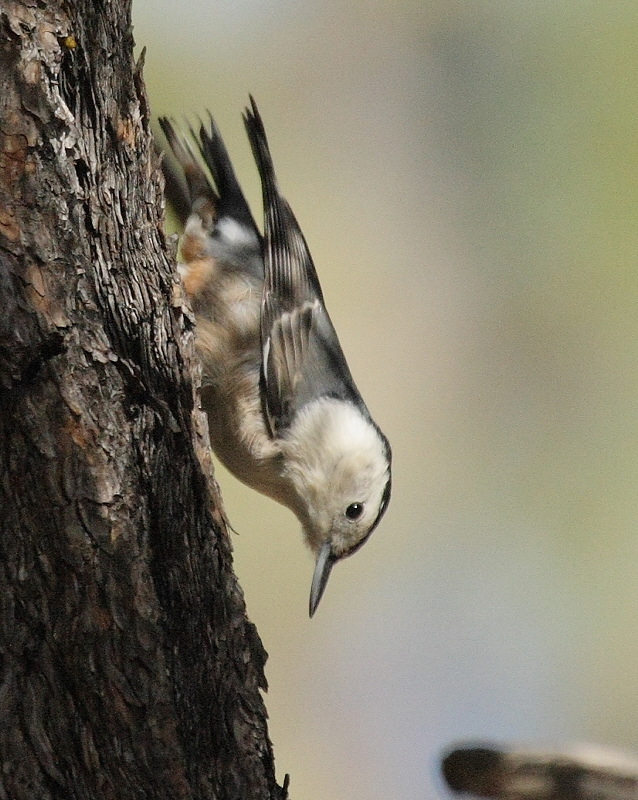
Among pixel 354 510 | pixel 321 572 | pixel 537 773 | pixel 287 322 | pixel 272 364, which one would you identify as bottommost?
pixel 537 773

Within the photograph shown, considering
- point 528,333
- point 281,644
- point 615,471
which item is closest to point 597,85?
point 528,333

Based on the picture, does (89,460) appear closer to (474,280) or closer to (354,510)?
(354,510)

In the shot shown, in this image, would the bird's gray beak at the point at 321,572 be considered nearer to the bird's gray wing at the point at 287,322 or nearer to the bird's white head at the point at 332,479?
the bird's white head at the point at 332,479

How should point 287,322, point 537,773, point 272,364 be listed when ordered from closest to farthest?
point 537,773 → point 272,364 → point 287,322

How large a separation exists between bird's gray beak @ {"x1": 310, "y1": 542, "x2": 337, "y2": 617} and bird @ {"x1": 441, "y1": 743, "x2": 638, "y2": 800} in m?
1.07

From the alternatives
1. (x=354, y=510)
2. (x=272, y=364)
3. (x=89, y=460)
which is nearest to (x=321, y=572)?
(x=354, y=510)

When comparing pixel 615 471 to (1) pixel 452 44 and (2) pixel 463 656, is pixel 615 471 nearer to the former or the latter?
(2) pixel 463 656

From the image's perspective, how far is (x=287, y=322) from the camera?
2771mm

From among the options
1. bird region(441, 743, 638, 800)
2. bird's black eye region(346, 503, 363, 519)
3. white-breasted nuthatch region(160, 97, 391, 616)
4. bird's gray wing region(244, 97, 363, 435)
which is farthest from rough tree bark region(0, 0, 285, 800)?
bird's black eye region(346, 503, 363, 519)

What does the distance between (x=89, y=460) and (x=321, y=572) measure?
5.16ft

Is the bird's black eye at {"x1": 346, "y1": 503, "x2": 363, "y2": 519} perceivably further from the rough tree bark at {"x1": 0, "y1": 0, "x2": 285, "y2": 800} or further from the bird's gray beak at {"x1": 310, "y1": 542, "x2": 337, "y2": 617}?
the rough tree bark at {"x1": 0, "y1": 0, "x2": 285, "y2": 800}

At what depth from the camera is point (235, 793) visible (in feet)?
4.83

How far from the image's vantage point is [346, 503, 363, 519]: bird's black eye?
2.84m

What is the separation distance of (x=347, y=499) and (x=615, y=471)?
3.55m
